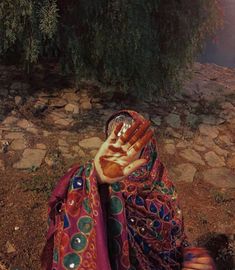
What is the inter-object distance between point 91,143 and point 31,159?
3.16 ft

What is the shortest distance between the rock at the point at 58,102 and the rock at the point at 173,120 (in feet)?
5.90

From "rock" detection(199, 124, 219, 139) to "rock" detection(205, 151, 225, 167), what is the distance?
21.6 inches

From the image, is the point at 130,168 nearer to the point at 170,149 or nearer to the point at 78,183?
the point at 78,183

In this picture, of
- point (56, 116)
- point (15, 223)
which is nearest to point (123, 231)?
point (15, 223)

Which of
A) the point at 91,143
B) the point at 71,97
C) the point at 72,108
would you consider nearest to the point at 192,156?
the point at 91,143

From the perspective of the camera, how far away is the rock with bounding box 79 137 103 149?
6262 mm

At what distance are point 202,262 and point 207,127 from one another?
4.35 metres

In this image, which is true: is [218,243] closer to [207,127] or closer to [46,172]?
[46,172]

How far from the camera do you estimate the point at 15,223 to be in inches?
187

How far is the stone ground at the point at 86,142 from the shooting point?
507 centimetres

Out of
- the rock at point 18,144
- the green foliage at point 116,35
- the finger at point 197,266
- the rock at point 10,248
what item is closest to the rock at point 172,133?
the green foliage at point 116,35

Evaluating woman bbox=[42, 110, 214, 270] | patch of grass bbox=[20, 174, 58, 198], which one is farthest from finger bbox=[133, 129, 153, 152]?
patch of grass bbox=[20, 174, 58, 198]

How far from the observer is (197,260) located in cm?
327

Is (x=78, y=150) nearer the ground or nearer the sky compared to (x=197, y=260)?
nearer the ground
